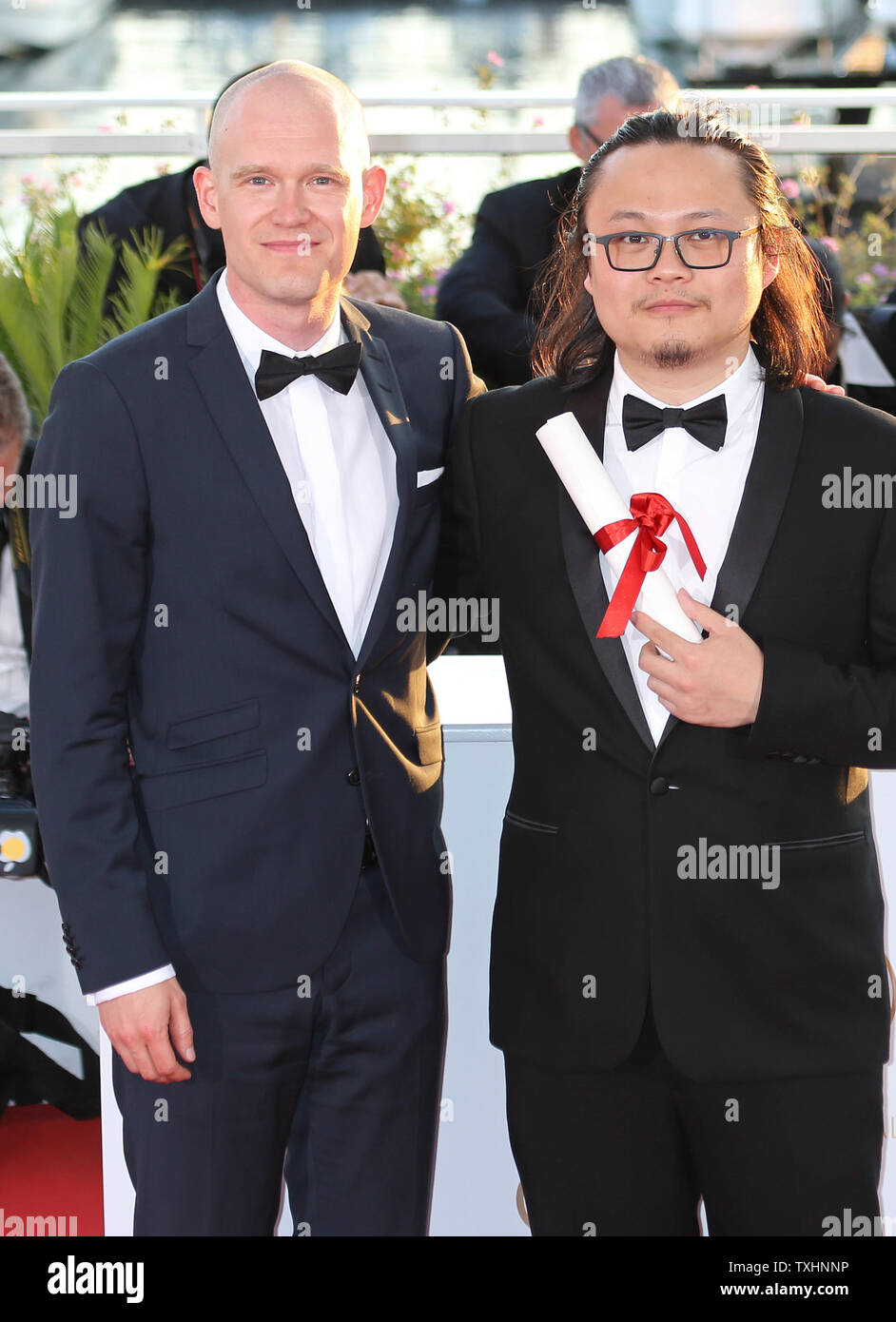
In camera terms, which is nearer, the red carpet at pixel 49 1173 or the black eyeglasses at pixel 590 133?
the red carpet at pixel 49 1173

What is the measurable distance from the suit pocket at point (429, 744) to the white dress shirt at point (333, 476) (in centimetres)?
18

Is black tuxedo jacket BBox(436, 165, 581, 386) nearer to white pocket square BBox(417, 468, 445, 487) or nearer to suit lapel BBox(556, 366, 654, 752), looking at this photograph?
white pocket square BBox(417, 468, 445, 487)

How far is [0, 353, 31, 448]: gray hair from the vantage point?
3148 mm

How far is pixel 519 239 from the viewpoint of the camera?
4.09 m

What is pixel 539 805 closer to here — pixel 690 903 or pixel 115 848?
pixel 690 903

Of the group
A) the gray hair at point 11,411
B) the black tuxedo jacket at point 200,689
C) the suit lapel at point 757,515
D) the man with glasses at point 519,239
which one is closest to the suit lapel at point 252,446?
the black tuxedo jacket at point 200,689

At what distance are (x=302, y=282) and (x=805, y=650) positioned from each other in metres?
0.76

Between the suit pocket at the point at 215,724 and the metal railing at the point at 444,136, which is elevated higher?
the metal railing at the point at 444,136

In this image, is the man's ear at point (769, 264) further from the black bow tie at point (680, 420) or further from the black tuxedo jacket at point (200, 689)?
the black tuxedo jacket at point (200, 689)

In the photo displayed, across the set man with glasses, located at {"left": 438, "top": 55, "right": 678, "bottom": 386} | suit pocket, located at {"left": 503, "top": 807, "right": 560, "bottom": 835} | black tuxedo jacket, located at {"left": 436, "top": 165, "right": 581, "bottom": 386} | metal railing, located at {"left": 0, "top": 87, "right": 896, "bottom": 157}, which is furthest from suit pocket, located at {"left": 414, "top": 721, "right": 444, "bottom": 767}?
metal railing, located at {"left": 0, "top": 87, "right": 896, "bottom": 157}

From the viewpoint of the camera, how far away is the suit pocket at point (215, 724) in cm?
189

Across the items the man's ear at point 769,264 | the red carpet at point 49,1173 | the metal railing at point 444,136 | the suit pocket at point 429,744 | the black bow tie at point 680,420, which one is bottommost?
the red carpet at point 49,1173

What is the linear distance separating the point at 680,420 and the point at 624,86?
2.26 metres

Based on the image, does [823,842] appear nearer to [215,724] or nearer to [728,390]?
[728,390]
